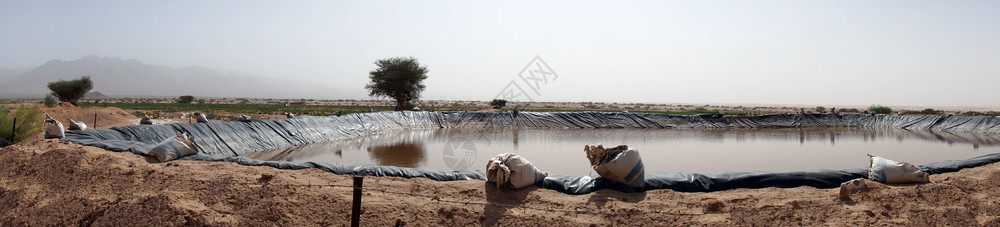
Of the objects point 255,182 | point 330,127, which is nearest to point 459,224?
point 255,182

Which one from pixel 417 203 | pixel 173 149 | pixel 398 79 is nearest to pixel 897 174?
pixel 417 203

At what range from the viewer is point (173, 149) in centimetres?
640

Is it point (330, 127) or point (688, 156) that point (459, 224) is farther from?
point (330, 127)

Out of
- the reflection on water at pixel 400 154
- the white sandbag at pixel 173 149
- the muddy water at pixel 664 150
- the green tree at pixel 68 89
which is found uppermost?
the green tree at pixel 68 89

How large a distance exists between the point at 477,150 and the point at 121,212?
7587 millimetres

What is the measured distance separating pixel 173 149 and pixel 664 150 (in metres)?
9.13

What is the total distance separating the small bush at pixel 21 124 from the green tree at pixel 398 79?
690 inches

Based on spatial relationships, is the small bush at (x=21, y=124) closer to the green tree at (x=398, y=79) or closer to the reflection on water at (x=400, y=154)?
the reflection on water at (x=400, y=154)

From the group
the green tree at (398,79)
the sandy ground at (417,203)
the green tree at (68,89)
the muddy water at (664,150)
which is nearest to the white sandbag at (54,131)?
the sandy ground at (417,203)

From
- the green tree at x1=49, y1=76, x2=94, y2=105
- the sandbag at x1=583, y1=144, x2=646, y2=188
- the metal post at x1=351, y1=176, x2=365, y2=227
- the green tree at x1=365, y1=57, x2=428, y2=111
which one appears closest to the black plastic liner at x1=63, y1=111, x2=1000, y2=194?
the sandbag at x1=583, y1=144, x2=646, y2=188

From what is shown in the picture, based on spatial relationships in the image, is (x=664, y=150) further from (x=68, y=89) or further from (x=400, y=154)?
(x=68, y=89)

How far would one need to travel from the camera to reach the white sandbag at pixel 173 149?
247 inches

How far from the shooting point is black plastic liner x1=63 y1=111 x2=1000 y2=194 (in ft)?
17.5

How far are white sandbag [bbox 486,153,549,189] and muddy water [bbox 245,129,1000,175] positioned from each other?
2948 millimetres
